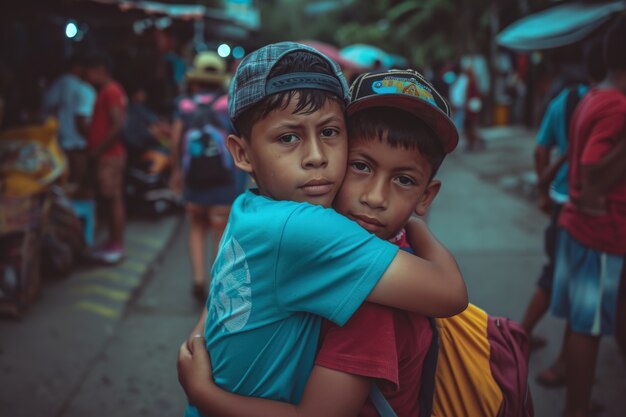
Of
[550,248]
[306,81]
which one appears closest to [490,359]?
[306,81]

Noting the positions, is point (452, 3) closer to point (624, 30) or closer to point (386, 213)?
point (624, 30)

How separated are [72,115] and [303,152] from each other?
524cm

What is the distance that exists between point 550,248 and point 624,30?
1.34 m

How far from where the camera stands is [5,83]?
17.6ft

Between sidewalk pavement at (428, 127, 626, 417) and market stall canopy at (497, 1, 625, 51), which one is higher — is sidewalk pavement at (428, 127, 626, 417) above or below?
below

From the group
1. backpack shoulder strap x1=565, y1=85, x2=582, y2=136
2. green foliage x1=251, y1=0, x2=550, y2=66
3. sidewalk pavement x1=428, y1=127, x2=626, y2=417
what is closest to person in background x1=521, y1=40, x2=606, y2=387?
backpack shoulder strap x1=565, y1=85, x2=582, y2=136

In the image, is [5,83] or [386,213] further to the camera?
[5,83]

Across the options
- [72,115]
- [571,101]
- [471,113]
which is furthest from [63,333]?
[471,113]

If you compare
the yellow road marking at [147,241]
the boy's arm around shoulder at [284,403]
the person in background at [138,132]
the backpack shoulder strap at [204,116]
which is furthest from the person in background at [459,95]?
the boy's arm around shoulder at [284,403]

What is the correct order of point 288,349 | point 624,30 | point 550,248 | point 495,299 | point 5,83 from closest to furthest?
point 288,349, point 624,30, point 550,248, point 495,299, point 5,83

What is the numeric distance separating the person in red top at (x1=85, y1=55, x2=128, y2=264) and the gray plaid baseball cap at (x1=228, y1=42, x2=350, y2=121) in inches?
174

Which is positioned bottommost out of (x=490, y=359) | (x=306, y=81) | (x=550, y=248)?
(x=550, y=248)

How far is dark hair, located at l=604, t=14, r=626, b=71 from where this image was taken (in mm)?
2781

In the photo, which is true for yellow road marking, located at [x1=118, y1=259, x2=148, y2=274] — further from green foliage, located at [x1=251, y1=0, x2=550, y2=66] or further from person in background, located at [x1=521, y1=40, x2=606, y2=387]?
green foliage, located at [x1=251, y1=0, x2=550, y2=66]
